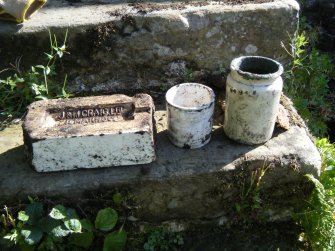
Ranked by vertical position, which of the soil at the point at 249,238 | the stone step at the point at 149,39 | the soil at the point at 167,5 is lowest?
the soil at the point at 249,238

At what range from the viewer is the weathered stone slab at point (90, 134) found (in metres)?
2.65

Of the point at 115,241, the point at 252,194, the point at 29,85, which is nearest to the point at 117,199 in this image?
the point at 115,241

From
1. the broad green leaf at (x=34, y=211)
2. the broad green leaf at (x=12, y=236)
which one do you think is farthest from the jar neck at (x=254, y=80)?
the broad green leaf at (x=12, y=236)

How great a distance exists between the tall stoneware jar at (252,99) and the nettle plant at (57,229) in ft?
3.33

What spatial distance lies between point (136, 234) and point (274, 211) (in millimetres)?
985

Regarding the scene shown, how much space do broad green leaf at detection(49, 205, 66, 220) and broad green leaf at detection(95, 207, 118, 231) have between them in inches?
9.1

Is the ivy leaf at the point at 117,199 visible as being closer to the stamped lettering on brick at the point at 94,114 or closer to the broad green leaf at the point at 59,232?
the broad green leaf at the point at 59,232

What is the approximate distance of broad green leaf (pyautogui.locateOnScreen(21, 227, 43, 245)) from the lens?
2529 millimetres

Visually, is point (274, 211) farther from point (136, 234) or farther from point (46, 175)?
point (46, 175)

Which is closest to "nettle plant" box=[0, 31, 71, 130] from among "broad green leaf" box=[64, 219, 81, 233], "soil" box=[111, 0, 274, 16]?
"soil" box=[111, 0, 274, 16]

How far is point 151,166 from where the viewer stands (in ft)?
9.20

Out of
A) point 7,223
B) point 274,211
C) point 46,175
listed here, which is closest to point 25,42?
point 46,175

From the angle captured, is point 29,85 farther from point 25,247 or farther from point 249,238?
point 249,238

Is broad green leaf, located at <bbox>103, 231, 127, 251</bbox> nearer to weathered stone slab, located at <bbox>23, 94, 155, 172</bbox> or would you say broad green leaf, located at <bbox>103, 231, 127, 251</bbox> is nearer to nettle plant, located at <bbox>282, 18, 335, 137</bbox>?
weathered stone slab, located at <bbox>23, 94, 155, 172</bbox>
